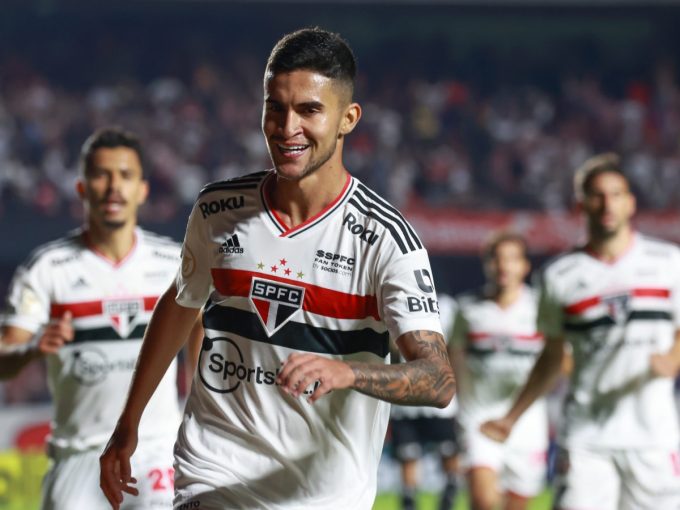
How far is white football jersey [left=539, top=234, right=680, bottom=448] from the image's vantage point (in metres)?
5.79

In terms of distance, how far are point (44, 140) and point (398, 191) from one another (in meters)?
5.66

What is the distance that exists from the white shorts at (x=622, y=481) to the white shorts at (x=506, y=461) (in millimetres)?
2922

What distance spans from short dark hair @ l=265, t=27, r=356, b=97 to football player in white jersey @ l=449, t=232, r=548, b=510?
→ 596cm

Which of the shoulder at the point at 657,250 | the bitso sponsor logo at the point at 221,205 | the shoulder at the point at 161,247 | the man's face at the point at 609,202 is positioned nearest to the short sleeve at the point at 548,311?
the man's face at the point at 609,202

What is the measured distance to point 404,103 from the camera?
782 inches

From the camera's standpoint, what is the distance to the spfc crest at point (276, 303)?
3.28 meters

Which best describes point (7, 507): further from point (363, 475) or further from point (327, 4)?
point (327, 4)

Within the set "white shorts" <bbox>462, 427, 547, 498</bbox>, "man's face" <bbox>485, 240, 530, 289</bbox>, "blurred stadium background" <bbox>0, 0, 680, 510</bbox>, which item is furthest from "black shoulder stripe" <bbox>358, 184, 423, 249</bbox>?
"blurred stadium background" <bbox>0, 0, 680, 510</bbox>

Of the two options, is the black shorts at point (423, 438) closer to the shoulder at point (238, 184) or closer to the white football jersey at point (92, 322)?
the white football jersey at point (92, 322)

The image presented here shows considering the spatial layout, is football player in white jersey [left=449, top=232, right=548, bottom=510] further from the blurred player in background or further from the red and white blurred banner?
the red and white blurred banner

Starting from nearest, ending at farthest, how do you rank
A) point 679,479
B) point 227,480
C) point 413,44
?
point 227,480 → point 679,479 → point 413,44

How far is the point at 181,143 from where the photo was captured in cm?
1814

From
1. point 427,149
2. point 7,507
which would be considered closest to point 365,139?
point 427,149

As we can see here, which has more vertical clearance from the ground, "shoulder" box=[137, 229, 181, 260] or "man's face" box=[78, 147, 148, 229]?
"man's face" box=[78, 147, 148, 229]
